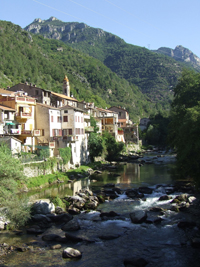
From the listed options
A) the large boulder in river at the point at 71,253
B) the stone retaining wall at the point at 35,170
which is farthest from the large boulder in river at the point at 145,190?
the large boulder in river at the point at 71,253

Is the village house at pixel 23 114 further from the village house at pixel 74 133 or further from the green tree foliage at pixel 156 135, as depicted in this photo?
the green tree foliage at pixel 156 135

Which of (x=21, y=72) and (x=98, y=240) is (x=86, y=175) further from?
(x=21, y=72)

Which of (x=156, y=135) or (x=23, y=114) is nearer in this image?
(x=23, y=114)

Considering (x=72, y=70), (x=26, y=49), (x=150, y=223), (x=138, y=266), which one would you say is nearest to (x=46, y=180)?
(x=150, y=223)

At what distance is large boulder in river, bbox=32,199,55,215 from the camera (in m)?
27.7

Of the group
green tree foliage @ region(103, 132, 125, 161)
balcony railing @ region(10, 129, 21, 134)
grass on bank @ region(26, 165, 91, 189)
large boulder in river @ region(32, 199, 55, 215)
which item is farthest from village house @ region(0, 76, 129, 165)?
large boulder in river @ region(32, 199, 55, 215)

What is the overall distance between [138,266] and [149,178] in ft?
97.9

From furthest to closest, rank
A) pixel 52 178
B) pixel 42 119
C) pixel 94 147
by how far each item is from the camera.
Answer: pixel 94 147
pixel 42 119
pixel 52 178

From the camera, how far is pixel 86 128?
63.9 m

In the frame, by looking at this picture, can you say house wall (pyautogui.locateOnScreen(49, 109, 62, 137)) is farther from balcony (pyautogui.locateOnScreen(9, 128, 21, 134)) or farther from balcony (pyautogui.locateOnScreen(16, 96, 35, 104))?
balcony (pyautogui.locateOnScreen(9, 128, 21, 134))

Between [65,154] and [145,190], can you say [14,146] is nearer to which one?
[65,154]

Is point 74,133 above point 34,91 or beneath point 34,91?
beneath

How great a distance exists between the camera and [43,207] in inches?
1106

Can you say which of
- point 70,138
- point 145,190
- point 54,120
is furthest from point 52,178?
point 54,120
